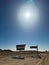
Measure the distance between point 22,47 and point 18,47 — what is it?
46.4 inches

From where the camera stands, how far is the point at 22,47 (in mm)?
37344

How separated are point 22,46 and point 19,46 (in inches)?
34.5

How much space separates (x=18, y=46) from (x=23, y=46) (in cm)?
150

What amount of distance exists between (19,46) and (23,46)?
1.16 meters

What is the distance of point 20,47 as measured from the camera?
37.3 meters

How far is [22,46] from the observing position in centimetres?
3744

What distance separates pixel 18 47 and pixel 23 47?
146 cm

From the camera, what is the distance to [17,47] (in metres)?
37.7

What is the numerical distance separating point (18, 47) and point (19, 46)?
16.1 inches

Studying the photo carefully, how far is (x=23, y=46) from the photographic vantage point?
37.4 m

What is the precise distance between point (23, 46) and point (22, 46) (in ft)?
0.94

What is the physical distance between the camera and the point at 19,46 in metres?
37.6

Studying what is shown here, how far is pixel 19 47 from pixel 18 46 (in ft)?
1.85
